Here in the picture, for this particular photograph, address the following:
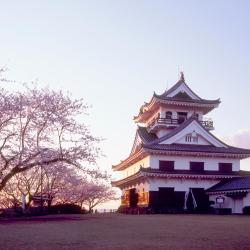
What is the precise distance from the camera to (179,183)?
118 ft

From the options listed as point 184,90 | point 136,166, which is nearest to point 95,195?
point 136,166

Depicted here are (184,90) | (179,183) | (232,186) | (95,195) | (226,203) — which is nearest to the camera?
(232,186)

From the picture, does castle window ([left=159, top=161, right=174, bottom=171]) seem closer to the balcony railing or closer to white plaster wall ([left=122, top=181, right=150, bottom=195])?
white plaster wall ([left=122, top=181, right=150, bottom=195])

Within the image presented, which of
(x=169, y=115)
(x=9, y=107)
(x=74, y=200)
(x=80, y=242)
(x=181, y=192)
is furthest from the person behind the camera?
(x=74, y=200)

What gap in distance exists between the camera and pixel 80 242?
9.23 meters

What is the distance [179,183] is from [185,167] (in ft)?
5.62

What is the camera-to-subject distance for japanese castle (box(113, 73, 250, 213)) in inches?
1348

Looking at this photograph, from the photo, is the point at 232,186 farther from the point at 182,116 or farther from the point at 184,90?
the point at 184,90

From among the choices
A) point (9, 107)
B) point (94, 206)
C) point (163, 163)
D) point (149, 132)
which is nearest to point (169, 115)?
point (149, 132)

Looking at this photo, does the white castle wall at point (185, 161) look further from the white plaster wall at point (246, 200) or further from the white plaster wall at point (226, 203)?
the white plaster wall at point (246, 200)

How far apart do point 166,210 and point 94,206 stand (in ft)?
116

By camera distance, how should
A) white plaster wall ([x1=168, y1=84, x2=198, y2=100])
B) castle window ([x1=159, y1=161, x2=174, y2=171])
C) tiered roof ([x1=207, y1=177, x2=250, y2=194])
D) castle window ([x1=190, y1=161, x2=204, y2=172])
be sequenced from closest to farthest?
tiered roof ([x1=207, y1=177, x2=250, y2=194]), castle window ([x1=159, y1=161, x2=174, y2=171]), castle window ([x1=190, y1=161, x2=204, y2=172]), white plaster wall ([x1=168, y1=84, x2=198, y2=100])

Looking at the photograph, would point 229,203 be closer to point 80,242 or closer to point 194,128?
point 194,128

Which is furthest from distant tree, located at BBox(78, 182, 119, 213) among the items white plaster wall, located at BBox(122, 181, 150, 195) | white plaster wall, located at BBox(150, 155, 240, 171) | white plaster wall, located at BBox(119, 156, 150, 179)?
white plaster wall, located at BBox(150, 155, 240, 171)
